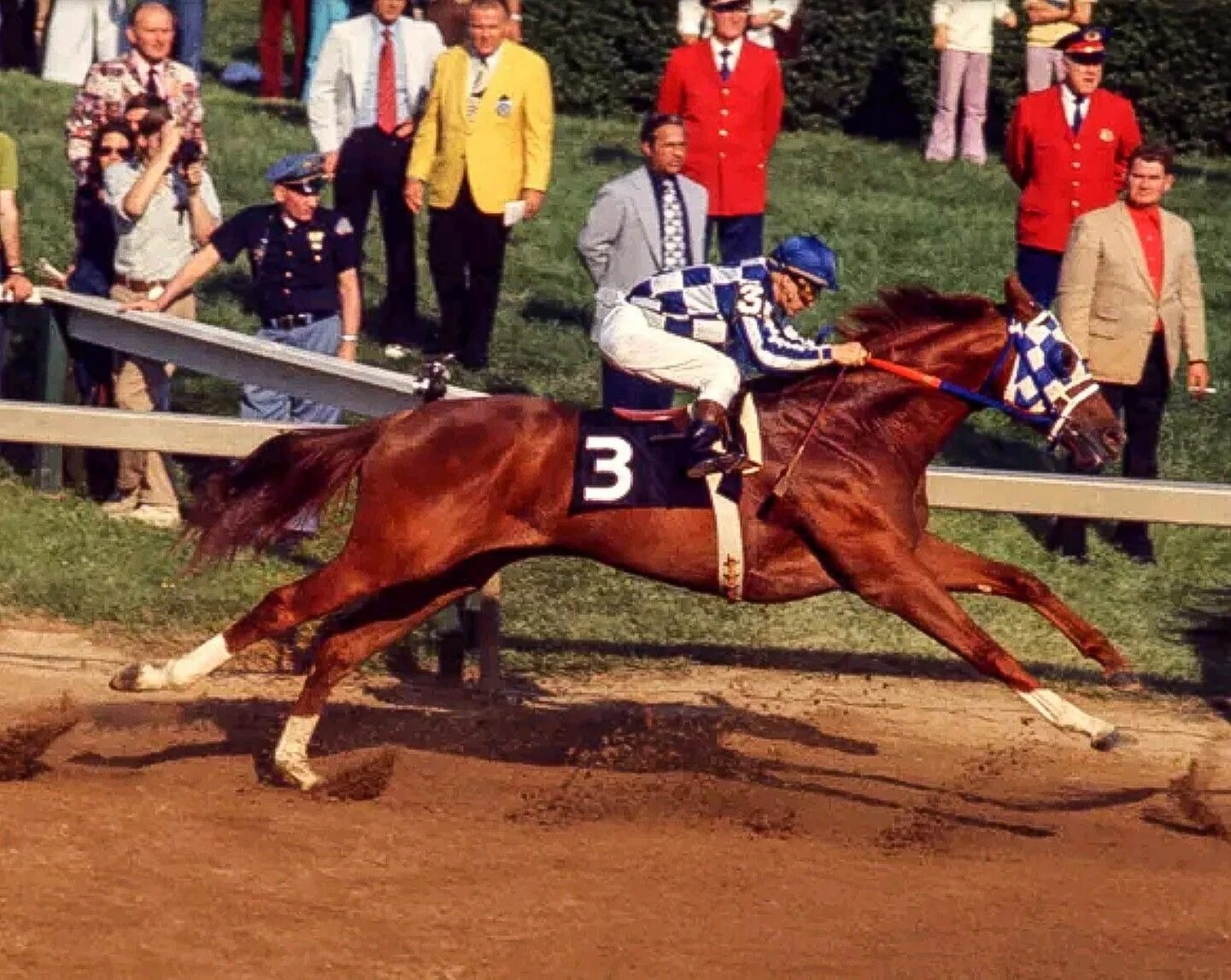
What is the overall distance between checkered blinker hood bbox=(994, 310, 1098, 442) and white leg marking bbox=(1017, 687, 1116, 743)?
0.87 metres

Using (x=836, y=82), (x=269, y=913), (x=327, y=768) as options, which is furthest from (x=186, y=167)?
(x=836, y=82)

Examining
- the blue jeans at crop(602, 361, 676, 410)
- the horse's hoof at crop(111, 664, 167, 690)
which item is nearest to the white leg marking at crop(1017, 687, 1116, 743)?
the horse's hoof at crop(111, 664, 167, 690)

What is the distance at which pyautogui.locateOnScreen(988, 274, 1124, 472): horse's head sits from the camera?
8.88 m

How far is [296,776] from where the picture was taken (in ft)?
29.3

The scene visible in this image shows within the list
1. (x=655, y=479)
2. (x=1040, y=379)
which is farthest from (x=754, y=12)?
(x=655, y=479)

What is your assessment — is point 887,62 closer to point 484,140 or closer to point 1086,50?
point 1086,50

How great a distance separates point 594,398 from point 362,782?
16.5ft

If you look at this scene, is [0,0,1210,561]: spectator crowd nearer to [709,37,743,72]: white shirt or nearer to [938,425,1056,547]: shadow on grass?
[709,37,743,72]: white shirt

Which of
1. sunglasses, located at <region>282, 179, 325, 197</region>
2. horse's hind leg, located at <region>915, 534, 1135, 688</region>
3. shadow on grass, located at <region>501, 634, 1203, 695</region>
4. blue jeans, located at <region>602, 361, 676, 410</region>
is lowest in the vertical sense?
shadow on grass, located at <region>501, 634, 1203, 695</region>

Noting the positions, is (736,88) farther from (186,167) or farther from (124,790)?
(124,790)

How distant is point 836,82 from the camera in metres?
18.8

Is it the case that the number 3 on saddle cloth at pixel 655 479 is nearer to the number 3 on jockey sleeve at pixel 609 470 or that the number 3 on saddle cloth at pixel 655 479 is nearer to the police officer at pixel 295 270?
the number 3 on jockey sleeve at pixel 609 470

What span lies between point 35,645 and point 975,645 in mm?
4031

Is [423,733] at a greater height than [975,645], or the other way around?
[975,645]
